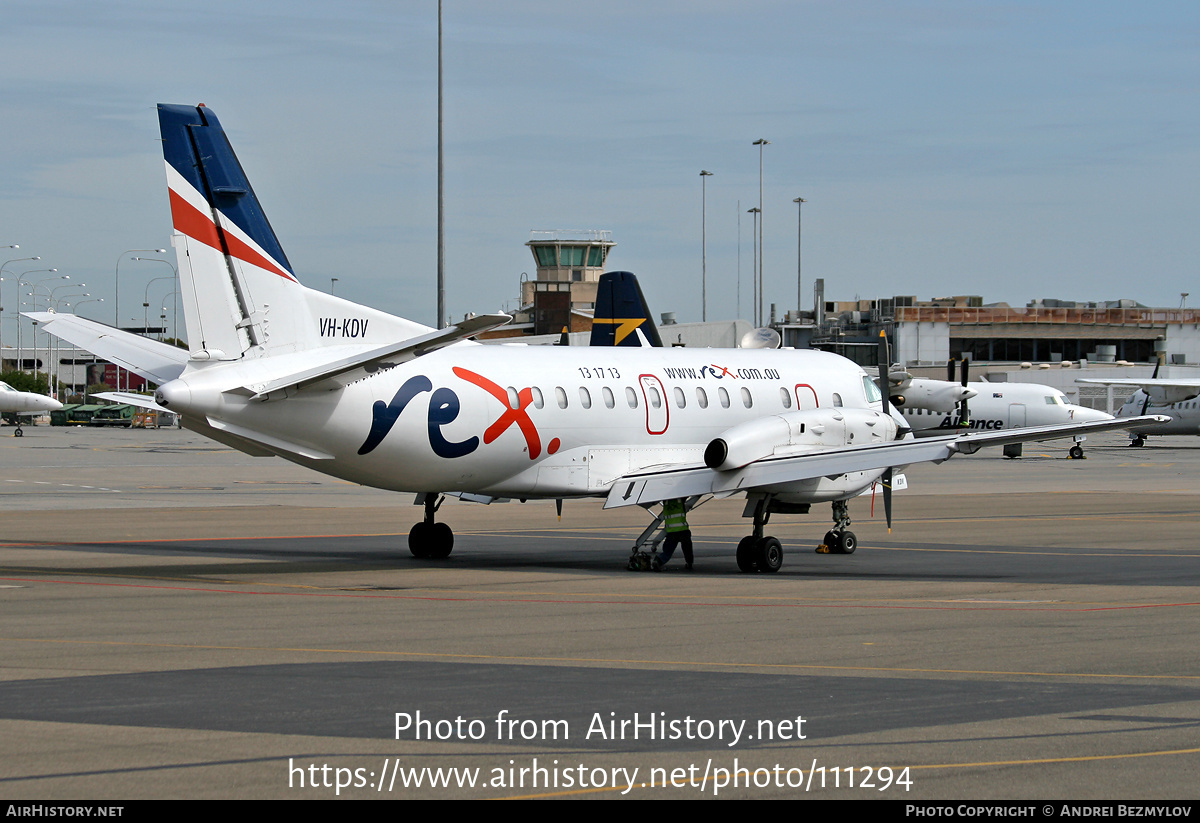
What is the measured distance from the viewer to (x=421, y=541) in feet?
71.7

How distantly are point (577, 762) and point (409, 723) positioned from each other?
158 cm

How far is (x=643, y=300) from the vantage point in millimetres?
30547

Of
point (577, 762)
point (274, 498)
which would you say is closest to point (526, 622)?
point (577, 762)

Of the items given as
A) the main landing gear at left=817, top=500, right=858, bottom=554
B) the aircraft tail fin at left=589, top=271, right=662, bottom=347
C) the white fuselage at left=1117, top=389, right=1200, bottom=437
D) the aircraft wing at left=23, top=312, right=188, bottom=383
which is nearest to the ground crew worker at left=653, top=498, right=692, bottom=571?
the main landing gear at left=817, top=500, right=858, bottom=554

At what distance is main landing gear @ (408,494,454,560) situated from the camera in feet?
71.7

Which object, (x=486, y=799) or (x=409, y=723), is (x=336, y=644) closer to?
(x=409, y=723)

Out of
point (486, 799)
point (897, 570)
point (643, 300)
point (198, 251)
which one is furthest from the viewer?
point (643, 300)

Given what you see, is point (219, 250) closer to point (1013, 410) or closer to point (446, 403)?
point (446, 403)

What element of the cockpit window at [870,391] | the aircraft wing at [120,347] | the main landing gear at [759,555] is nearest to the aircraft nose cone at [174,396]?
the aircraft wing at [120,347]

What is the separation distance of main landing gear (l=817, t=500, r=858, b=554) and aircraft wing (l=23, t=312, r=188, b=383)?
37.4 feet

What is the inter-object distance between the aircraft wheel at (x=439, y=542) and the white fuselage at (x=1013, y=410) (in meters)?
46.5

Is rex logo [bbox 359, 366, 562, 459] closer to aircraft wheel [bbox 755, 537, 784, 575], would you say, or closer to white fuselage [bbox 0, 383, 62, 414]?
aircraft wheel [bbox 755, 537, 784, 575]

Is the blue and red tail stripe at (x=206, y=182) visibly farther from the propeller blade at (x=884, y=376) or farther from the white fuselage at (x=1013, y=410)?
the white fuselage at (x=1013, y=410)

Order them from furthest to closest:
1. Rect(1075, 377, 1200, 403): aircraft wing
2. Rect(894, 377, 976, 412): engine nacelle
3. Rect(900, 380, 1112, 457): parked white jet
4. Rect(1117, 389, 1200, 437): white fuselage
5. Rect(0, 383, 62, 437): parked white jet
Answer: Rect(0, 383, 62, 437): parked white jet
Rect(1117, 389, 1200, 437): white fuselage
Rect(1075, 377, 1200, 403): aircraft wing
Rect(900, 380, 1112, 457): parked white jet
Rect(894, 377, 976, 412): engine nacelle
